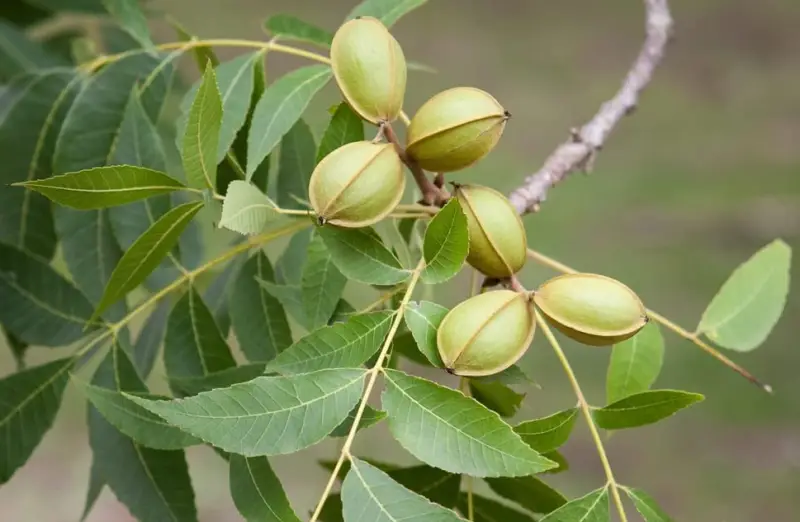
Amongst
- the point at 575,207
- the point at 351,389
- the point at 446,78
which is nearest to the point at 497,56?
the point at 446,78

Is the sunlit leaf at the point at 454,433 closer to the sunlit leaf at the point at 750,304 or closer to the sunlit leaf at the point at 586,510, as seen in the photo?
the sunlit leaf at the point at 586,510

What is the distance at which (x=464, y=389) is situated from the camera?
629 mm

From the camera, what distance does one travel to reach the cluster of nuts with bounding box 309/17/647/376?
0.53m

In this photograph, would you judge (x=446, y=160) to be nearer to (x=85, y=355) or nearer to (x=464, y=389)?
(x=464, y=389)

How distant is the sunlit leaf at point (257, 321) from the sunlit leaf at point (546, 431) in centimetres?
23

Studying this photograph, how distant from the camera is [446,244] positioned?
544 mm

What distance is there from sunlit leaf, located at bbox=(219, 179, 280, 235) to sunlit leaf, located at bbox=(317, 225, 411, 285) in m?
0.04

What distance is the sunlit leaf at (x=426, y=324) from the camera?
544 mm

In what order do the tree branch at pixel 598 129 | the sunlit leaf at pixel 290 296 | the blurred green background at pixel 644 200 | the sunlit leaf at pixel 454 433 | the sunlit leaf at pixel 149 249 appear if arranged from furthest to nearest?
the blurred green background at pixel 644 200
the tree branch at pixel 598 129
the sunlit leaf at pixel 290 296
the sunlit leaf at pixel 149 249
the sunlit leaf at pixel 454 433

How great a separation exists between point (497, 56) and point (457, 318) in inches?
124

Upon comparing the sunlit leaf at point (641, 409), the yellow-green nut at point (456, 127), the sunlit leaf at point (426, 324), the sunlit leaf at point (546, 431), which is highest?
the yellow-green nut at point (456, 127)

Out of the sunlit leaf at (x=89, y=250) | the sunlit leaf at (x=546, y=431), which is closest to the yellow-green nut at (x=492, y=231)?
the sunlit leaf at (x=546, y=431)

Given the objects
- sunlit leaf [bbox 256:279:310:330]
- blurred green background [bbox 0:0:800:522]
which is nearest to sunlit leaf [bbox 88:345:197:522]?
sunlit leaf [bbox 256:279:310:330]

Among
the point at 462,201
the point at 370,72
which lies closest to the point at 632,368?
the point at 462,201
